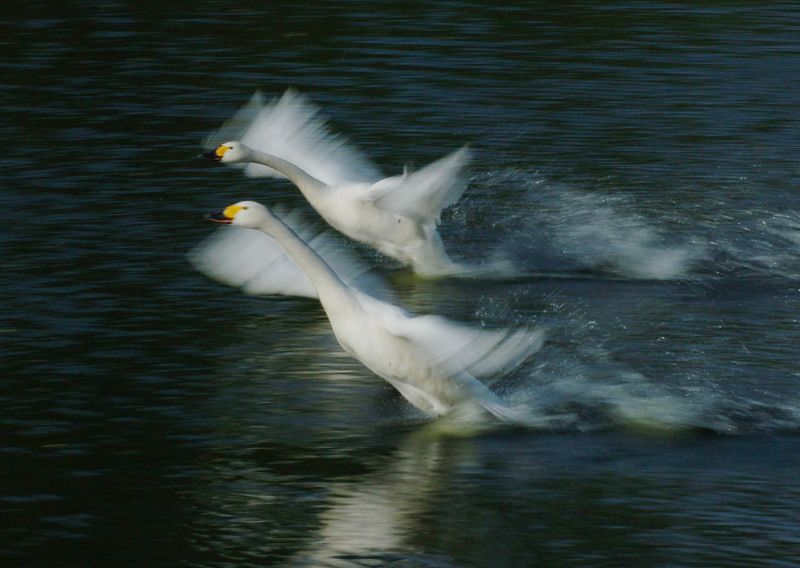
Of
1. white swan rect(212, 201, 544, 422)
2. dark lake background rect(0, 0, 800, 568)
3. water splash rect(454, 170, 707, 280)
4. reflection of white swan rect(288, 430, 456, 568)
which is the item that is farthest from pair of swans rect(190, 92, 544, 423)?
water splash rect(454, 170, 707, 280)

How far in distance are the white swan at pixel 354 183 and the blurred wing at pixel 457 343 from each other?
2.11 m

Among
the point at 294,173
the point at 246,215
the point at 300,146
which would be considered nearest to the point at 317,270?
the point at 246,215

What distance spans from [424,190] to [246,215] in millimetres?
1807

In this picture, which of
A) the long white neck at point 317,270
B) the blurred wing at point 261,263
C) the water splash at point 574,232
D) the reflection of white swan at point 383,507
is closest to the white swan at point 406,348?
the long white neck at point 317,270

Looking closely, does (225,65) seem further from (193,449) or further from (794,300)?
(193,449)

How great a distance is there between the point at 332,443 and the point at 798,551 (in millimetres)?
1949

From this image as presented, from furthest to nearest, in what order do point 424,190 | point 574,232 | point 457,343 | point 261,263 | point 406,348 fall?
point 574,232, point 424,190, point 261,263, point 406,348, point 457,343

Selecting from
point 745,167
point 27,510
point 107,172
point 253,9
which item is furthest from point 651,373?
point 253,9

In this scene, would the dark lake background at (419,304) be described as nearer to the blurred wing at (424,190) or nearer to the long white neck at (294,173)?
the blurred wing at (424,190)

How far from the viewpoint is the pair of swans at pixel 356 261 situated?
269 inches

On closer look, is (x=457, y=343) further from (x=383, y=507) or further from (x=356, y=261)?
(x=356, y=261)

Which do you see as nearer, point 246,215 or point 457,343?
point 457,343

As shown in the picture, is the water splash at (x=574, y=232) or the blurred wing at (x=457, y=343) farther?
the water splash at (x=574, y=232)

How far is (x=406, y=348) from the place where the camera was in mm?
6930
